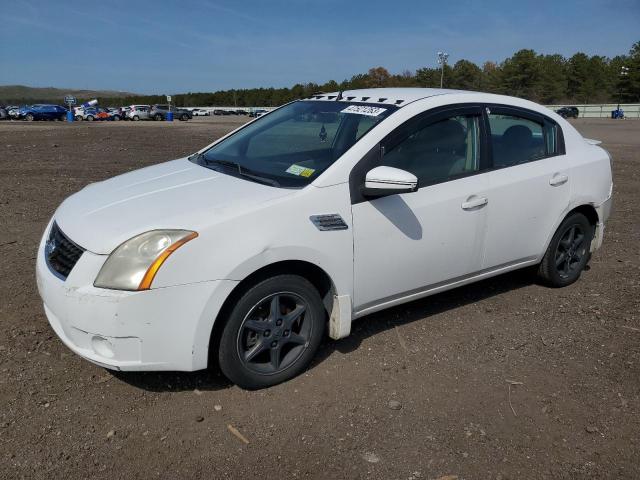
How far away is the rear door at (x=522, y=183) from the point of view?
13.4ft

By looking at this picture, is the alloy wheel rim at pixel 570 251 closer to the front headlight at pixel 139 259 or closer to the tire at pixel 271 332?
the tire at pixel 271 332

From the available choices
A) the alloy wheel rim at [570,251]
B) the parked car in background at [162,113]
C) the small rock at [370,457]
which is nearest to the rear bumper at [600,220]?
the alloy wheel rim at [570,251]

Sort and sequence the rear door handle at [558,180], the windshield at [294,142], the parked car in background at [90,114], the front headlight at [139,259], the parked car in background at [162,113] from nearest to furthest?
the front headlight at [139,259], the windshield at [294,142], the rear door handle at [558,180], the parked car in background at [90,114], the parked car in background at [162,113]

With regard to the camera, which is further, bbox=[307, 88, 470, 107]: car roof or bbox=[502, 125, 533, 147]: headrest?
bbox=[502, 125, 533, 147]: headrest

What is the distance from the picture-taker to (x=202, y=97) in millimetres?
133750

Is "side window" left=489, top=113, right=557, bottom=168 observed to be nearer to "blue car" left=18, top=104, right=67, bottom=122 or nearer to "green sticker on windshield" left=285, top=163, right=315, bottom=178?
"green sticker on windshield" left=285, top=163, right=315, bottom=178

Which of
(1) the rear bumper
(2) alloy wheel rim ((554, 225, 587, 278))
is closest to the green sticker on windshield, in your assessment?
(2) alloy wheel rim ((554, 225, 587, 278))

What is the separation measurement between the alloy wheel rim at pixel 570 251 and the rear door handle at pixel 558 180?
49 centimetres

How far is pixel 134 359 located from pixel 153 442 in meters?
0.43

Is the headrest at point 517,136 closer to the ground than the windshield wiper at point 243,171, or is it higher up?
higher up

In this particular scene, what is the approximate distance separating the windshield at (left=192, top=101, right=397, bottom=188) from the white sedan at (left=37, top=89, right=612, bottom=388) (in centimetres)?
2

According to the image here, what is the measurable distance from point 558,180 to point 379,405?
8.31 feet

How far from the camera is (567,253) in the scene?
4867mm

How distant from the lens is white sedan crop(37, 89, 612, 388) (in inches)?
111
